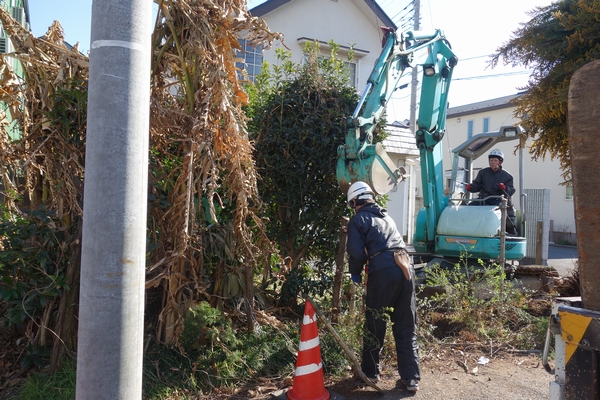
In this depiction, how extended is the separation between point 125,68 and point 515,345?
574cm

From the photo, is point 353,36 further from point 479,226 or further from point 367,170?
point 367,170

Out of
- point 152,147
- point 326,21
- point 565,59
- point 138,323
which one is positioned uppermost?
point 326,21

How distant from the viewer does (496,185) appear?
8.39 metres

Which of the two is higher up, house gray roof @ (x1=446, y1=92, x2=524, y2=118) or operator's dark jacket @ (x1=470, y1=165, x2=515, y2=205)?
house gray roof @ (x1=446, y1=92, x2=524, y2=118)

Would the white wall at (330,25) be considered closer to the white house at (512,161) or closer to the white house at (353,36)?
the white house at (353,36)

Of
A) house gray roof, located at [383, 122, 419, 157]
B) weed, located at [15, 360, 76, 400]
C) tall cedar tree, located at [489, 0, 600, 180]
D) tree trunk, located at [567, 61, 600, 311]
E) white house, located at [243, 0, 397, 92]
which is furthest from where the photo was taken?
white house, located at [243, 0, 397, 92]

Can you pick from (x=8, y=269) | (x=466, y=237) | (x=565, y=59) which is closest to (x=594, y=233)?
(x=8, y=269)

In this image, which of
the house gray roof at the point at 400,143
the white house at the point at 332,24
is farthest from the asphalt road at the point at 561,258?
the white house at the point at 332,24

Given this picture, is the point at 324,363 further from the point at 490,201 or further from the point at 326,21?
the point at 326,21

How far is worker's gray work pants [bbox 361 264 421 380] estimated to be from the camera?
4984mm

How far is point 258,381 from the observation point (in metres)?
4.95

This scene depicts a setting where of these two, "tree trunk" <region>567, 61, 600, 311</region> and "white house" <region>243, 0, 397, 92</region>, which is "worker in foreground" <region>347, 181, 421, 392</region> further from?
"white house" <region>243, 0, 397, 92</region>

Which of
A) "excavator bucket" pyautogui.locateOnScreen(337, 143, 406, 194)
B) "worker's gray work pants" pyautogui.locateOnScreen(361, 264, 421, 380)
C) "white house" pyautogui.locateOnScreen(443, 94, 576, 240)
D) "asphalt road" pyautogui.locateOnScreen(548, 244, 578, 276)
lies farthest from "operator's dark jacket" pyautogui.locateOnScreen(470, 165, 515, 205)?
"white house" pyautogui.locateOnScreen(443, 94, 576, 240)

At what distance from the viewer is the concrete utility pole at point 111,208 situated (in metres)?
2.43
